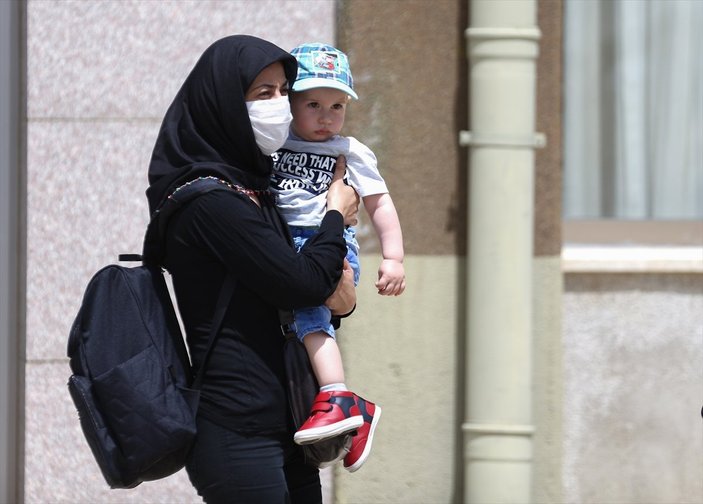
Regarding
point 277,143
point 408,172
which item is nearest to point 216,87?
point 277,143

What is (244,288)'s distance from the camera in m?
2.89

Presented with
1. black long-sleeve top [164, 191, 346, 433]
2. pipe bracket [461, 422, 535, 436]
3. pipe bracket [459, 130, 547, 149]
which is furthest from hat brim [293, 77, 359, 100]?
pipe bracket [461, 422, 535, 436]

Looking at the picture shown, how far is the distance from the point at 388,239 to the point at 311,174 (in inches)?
12.3

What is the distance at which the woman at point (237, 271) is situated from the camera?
2.86m

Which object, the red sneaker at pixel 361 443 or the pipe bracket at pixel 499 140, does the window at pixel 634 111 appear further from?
the red sneaker at pixel 361 443

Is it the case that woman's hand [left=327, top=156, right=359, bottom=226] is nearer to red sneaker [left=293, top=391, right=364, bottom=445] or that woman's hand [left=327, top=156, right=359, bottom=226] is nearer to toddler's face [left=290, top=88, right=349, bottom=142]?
toddler's face [left=290, top=88, right=349, bottom=142]

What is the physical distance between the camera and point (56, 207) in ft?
17.0

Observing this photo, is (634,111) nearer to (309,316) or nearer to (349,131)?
(349,131)

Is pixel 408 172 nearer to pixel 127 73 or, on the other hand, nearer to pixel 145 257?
pixel 127 73

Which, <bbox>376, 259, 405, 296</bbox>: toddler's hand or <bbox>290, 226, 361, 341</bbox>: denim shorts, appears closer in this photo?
<bbox>290, 226, 361, 341</bbox>: denim shorts

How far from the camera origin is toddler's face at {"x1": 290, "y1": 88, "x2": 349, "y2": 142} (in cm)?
311

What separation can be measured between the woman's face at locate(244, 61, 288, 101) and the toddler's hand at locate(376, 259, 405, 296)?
0.56m

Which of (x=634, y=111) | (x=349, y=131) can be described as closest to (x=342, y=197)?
(x=349, y=131)

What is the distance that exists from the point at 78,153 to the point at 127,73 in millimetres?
389
